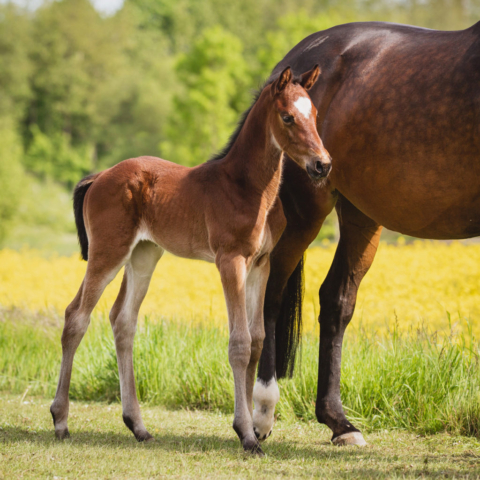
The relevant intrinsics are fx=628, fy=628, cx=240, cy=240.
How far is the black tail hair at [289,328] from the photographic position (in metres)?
4.56

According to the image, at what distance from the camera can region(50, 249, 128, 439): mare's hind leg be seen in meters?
3.93

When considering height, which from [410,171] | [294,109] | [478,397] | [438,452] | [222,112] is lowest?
[438,452]

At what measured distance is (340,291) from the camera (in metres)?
4.54

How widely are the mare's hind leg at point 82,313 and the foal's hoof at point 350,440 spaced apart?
68.9 inches

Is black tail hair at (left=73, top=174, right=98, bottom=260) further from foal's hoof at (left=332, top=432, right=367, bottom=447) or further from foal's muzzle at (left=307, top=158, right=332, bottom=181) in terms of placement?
foal's hoof at (left=332, top=432, right=367, bottom=447)

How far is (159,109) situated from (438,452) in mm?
42528

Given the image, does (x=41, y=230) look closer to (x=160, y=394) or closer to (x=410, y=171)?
(x=160, y=394)

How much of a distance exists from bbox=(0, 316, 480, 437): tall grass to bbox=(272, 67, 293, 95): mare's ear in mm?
2393

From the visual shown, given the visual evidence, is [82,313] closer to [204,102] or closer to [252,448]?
[252,448]

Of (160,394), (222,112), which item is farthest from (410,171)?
(222,112)

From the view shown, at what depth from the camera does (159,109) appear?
44.5 m

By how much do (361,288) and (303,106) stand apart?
228 inches

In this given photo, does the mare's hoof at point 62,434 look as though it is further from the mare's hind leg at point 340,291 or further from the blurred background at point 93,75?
the blurred background at point 93,75

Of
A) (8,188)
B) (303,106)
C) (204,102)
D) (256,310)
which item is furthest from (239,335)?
(204,102)
